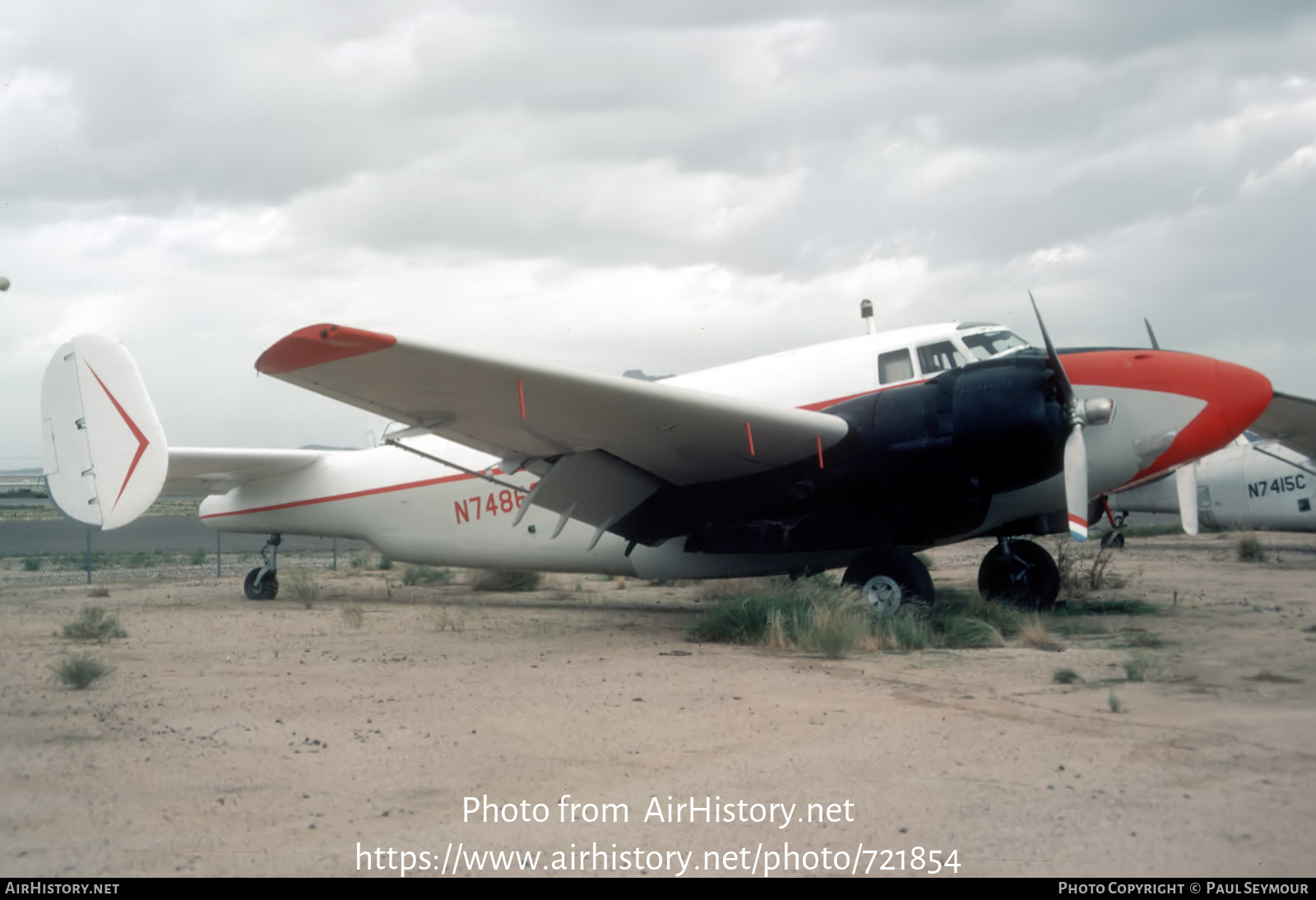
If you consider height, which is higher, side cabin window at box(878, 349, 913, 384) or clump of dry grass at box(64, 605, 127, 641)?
side cabin window at box(878, 349, 913, 384)

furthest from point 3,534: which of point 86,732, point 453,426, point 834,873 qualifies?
point 834,873

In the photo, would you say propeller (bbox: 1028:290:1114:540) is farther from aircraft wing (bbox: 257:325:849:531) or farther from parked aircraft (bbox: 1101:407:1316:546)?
parked aircraft (bbox: 1101:407:1316:546)

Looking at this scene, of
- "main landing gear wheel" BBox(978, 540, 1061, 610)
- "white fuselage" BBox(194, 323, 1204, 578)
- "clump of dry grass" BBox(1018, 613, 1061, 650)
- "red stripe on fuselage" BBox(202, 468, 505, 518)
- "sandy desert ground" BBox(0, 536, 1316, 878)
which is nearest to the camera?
"sandy desert ground" BBox(0, 536, 1316, 878)

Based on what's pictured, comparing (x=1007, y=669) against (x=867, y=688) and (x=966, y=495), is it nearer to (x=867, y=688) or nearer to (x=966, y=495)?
(x=867, y=688)

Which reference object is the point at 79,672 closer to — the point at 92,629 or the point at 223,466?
the point at 92,629

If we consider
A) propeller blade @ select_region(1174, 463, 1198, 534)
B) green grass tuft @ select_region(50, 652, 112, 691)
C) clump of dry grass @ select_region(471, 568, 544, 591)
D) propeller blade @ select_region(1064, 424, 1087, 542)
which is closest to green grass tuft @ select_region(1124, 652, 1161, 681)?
propeller blade @ select_region(1064, 424, 1087, 542)

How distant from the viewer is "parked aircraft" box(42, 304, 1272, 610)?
8422 millimetres

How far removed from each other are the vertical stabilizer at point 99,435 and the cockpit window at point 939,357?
832cm

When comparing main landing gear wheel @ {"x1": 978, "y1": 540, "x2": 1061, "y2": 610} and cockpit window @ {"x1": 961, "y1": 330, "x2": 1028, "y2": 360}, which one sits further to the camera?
main landing gear wheel @ {"x1": 978, "y1": 540, "x2": 1061, "y2": 610}

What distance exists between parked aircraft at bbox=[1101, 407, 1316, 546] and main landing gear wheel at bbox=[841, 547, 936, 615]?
36.5ft

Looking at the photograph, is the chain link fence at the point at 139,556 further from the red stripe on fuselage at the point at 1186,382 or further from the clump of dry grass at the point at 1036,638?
the red stripe on fuselage at the point at 1186,382

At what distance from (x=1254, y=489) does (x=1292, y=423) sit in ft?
13.2

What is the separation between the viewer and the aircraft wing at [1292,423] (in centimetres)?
1655

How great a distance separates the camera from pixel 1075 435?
875 centimetres
